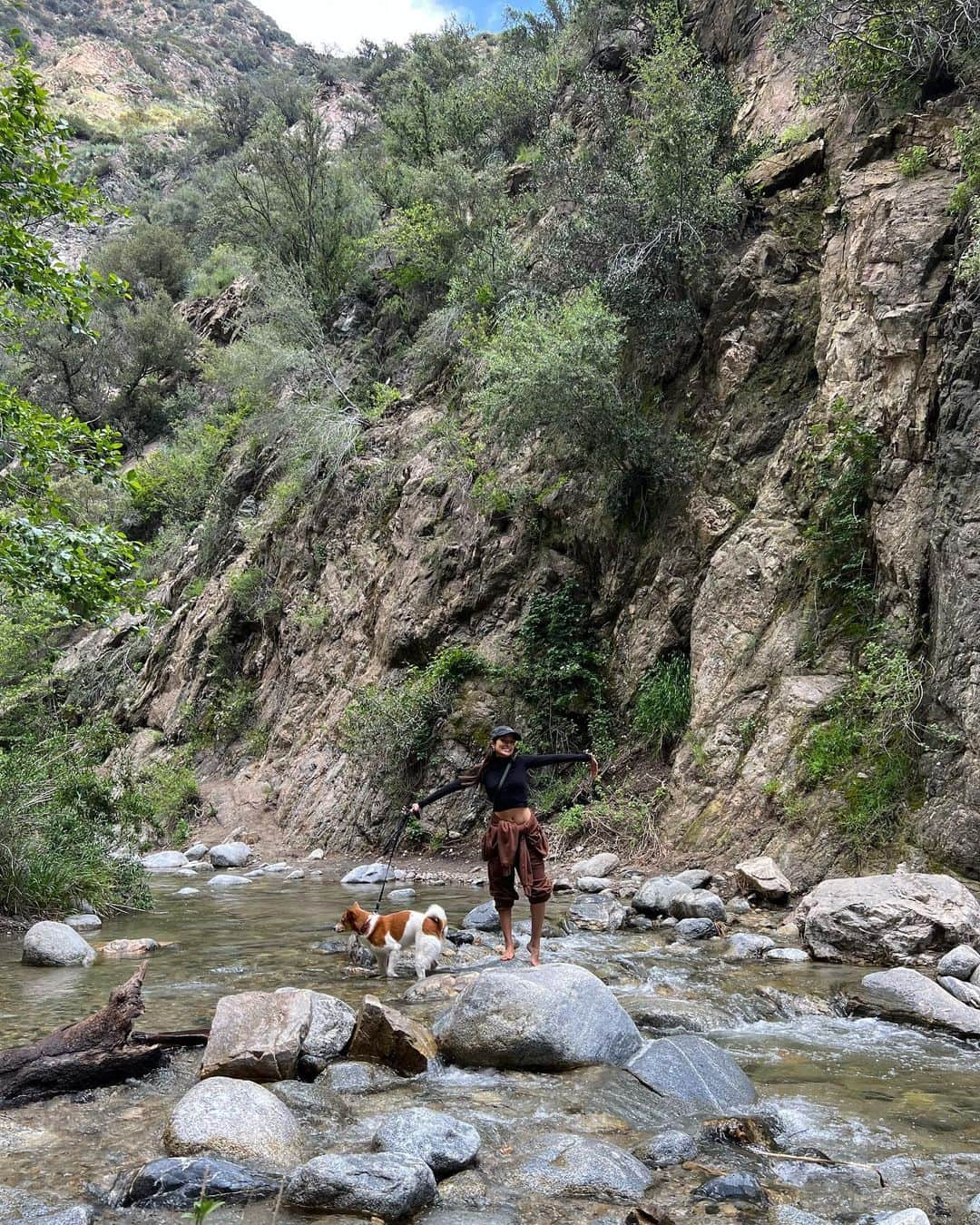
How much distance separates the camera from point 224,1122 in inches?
146

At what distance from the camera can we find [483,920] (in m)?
9.09

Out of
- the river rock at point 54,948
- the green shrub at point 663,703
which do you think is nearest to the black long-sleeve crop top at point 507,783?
the river rock at point 54,948

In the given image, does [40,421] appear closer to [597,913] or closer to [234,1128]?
[234,1128]

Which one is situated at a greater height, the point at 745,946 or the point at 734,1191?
the point at 734,1191

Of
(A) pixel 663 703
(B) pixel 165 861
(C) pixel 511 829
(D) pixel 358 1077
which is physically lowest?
(B) pixel 165 861

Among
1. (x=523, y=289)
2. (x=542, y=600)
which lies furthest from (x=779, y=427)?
(x=523, y=289)

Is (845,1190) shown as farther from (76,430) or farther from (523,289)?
(523,289)

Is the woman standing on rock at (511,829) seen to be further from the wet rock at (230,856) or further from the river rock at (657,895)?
the wet rock at (230,856)

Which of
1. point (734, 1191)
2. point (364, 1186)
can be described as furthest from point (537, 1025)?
point (364, 1186)

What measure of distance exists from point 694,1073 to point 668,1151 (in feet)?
2.69

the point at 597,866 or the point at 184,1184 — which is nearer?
the point at 184,1184

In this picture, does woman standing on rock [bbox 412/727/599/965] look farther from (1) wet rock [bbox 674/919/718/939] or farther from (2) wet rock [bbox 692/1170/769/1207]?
(2) wet rock [bbox 692/1170/769/1207]

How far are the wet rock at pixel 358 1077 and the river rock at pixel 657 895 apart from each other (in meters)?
4.76

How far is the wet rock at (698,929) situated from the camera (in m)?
7.95
